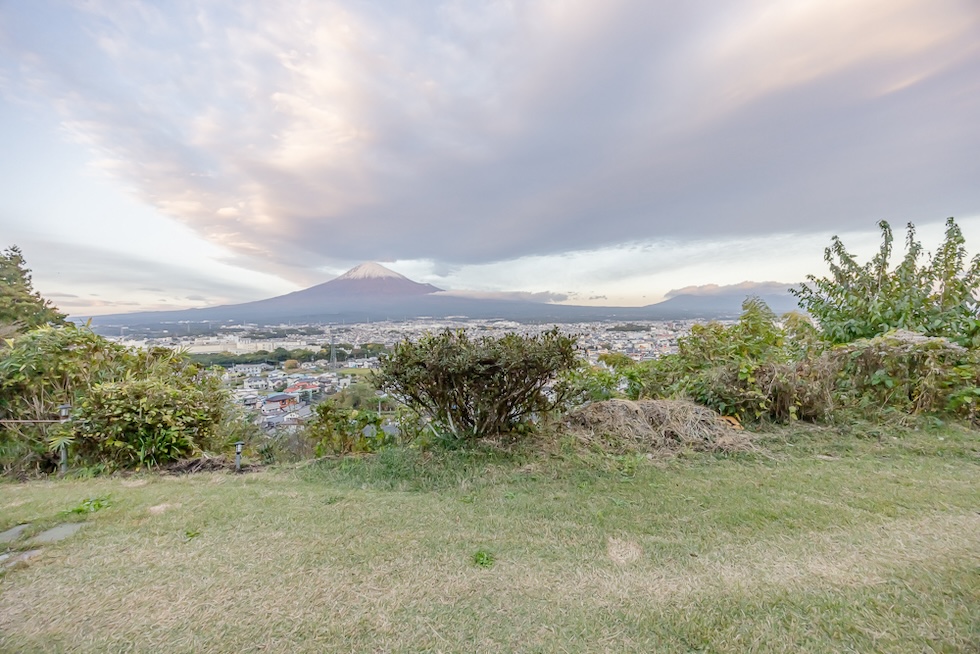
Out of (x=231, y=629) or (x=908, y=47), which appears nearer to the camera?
(x=231, y=629)

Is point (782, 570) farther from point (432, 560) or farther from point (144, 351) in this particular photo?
point (144, 351)

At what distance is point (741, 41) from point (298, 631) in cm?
910

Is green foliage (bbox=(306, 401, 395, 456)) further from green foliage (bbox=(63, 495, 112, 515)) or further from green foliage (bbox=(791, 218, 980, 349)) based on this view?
green foliage (bbox=(791, 218, 980, 349))

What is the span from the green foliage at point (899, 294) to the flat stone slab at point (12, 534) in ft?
27.0

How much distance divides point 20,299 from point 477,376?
6.59 metres

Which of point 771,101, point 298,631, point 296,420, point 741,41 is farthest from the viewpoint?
point 771,101

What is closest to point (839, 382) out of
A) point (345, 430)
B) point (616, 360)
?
point (616, 360)

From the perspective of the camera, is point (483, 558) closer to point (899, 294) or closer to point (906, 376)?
point (906, 376)

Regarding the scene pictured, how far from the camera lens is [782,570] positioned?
1786mm

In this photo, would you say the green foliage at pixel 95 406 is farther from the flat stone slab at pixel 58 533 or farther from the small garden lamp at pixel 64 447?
the flat stone slab at pixel 58 533

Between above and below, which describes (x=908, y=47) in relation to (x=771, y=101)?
below

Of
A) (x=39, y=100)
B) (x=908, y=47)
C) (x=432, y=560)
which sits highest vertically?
(x=908, y=47)

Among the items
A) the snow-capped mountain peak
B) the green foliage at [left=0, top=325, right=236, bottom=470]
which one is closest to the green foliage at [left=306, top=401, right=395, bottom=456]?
the green foliage at [left=0, top=325, right=236, bottom=470]

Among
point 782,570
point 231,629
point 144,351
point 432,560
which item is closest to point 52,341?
point 144,351
